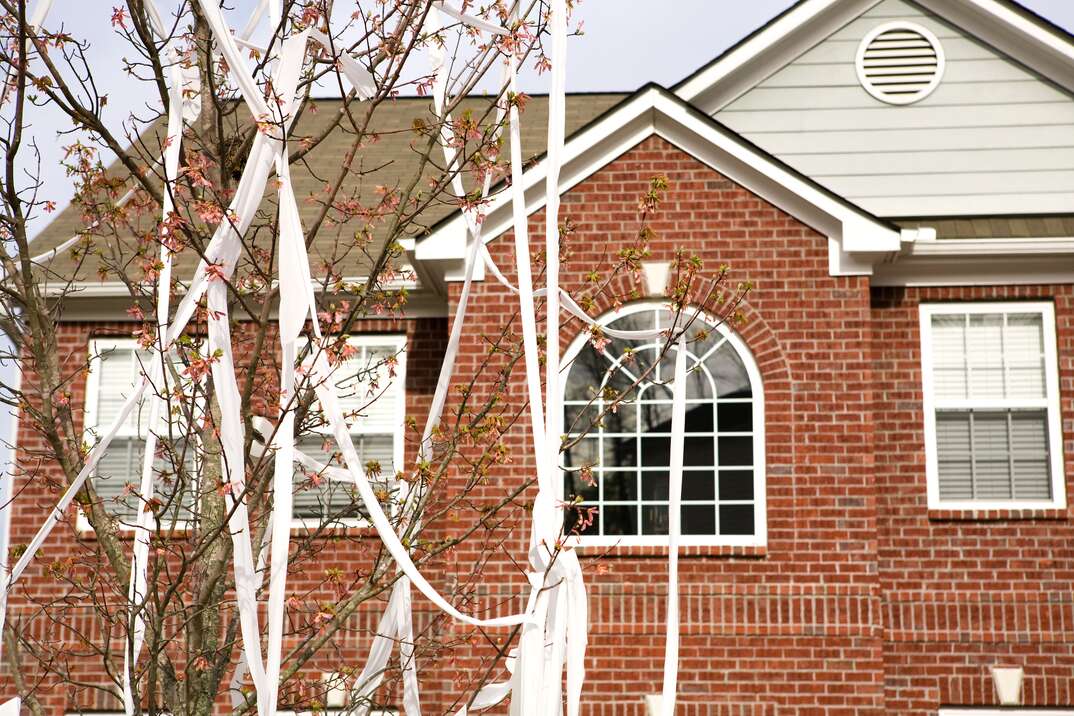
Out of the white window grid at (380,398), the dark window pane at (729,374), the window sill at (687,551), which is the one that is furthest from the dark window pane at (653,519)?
the white window grid at (380,398)

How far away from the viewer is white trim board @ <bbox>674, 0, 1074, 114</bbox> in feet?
38.8

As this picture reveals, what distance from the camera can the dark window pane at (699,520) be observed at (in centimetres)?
1005

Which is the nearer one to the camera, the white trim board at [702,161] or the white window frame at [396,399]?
the white trim board at [702,161]

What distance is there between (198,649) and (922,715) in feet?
22.1

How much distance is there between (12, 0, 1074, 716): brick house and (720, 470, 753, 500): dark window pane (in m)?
0.02

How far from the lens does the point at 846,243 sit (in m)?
10.0

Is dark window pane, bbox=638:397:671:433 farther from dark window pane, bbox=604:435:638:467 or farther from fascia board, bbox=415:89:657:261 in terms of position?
fascia board, bbox=415:89:657:261

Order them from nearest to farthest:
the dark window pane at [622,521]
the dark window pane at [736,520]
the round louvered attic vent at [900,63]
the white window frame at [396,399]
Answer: the dark window pane at [736,520], the dark window pane at [622,521], the white window frame at [396,399], the round louvered attic vent at [900,63]

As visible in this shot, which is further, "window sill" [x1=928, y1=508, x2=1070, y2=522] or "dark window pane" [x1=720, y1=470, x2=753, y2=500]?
"window sill" [x1=928, y1=508, x2=1070, y2=522]

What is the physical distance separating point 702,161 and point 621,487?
269 centimetres

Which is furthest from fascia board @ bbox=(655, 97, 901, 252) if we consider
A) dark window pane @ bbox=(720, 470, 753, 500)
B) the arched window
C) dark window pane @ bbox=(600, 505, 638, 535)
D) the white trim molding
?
dark window pane @ bbox=(600, 505, 638, 535)

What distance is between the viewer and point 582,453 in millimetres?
10438

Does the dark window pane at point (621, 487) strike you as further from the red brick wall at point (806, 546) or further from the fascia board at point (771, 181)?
the fascia board at point (771, 181)

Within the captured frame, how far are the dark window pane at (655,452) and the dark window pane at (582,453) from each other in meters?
0.39
